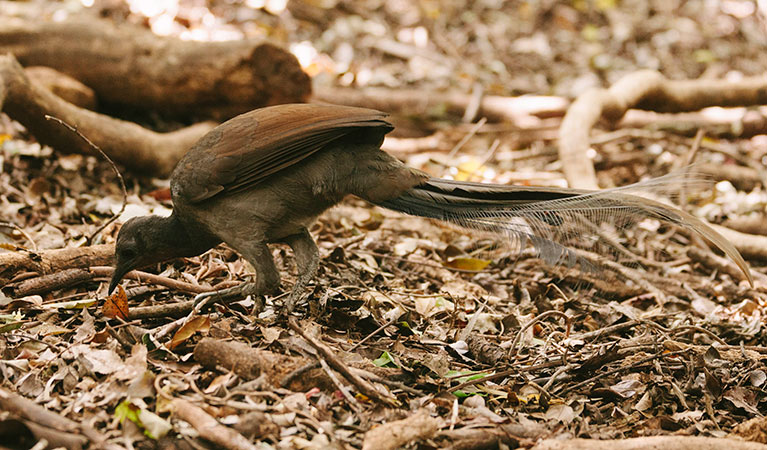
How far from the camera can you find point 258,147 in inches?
139

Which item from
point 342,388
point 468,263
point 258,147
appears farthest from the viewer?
point 468,263

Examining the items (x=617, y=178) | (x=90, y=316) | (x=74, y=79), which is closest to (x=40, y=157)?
(x=74, y=79)

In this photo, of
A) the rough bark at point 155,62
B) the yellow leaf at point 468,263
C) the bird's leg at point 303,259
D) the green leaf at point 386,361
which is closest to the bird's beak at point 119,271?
the bird's leg at point 303,259

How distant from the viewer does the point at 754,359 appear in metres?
3.55

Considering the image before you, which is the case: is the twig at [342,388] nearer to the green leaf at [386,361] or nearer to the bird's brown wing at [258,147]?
the green leaf at [386,361]

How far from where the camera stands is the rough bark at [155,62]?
6.25 m

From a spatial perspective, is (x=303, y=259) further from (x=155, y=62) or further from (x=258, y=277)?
(x=155, y=62)

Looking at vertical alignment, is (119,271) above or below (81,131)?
below

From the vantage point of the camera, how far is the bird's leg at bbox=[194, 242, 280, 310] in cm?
363

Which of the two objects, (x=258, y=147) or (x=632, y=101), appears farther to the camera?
(x=632, y=101)

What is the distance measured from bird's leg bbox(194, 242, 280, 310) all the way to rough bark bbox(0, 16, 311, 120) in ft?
9.88

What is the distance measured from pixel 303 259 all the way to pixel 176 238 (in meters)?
0.67

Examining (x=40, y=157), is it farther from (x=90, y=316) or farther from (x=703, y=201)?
(x=703, y=201)

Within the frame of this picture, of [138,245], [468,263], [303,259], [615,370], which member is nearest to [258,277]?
[303,259]
